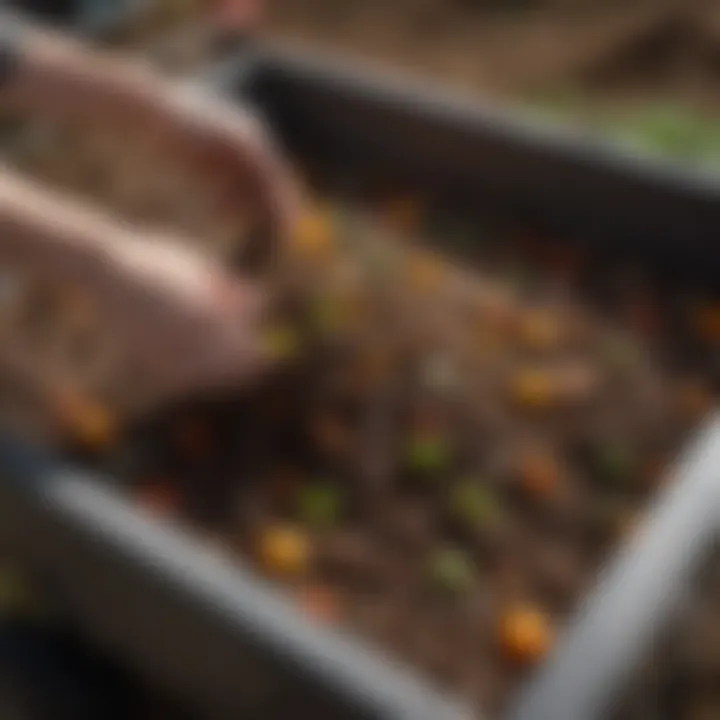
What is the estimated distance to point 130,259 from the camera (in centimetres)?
79

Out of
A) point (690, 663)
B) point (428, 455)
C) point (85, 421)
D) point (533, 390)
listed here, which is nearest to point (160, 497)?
point (85, 421)

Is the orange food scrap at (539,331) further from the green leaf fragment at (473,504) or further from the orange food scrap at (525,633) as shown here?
the orange food scrap at (525,633)

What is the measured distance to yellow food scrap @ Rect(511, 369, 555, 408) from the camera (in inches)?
39.9

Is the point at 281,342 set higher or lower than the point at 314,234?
lower

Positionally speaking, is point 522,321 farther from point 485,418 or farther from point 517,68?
point 517,68

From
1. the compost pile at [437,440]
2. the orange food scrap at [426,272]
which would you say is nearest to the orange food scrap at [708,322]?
the compost pile at [437,440]

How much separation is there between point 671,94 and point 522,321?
402mm

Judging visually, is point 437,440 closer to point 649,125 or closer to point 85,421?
point 85,421

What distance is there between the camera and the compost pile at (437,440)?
884mm

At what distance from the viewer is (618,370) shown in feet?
3.43

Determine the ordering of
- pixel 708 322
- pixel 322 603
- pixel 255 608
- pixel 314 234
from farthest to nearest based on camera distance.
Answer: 1. pixel 314 234
2. pixel 708 322
3. pixel 322 603
4. pixel 255 608

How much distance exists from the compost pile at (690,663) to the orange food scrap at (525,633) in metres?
0.08

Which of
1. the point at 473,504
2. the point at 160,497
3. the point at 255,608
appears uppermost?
the point at 473,504

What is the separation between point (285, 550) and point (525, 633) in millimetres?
199
